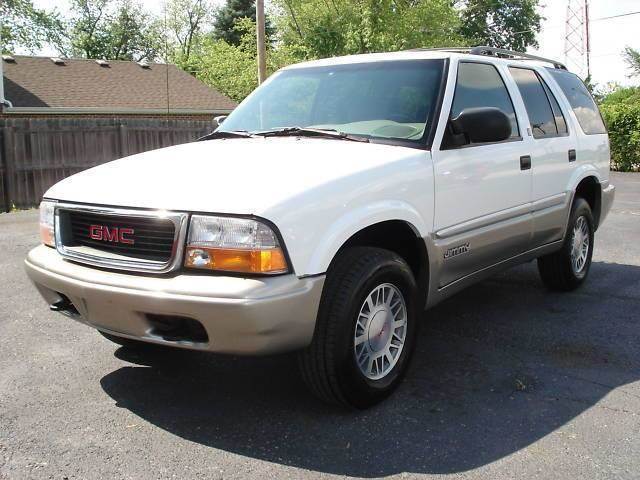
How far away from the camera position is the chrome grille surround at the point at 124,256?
3176 millimetres

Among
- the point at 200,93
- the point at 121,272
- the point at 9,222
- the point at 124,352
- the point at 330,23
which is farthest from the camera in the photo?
the point at 200,93

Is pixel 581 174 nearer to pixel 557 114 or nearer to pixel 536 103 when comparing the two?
pixel 557 114

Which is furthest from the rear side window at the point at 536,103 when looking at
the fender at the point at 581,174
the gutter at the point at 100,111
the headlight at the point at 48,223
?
the gutter at the point at 100,111

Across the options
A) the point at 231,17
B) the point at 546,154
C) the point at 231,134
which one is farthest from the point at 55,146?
the point at 231,17

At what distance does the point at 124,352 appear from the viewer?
4.60m

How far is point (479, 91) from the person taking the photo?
4703 millimetres

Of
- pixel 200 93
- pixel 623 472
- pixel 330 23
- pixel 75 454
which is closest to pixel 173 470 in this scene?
pixel 75 454

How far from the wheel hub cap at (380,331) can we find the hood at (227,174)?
700 mm

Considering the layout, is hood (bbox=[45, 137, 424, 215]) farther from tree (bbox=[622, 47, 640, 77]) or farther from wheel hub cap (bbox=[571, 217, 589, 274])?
tree (bbox=[622, 47, 640, 77])

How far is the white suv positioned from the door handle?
2cm

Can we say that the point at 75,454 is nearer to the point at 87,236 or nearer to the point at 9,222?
the point at 87,236

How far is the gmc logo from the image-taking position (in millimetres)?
3361

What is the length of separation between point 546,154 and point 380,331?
2.35m

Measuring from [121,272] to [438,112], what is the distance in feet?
6.82
